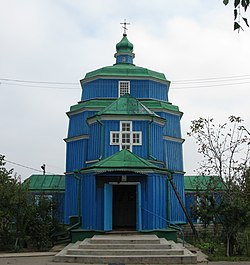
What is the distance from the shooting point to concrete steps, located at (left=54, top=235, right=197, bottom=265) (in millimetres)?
12727

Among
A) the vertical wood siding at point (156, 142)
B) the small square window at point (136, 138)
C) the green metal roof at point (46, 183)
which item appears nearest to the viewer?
the small square window at point (136, 138)

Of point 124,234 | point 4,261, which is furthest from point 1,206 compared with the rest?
point 124,234

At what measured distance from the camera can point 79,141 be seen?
24125mm

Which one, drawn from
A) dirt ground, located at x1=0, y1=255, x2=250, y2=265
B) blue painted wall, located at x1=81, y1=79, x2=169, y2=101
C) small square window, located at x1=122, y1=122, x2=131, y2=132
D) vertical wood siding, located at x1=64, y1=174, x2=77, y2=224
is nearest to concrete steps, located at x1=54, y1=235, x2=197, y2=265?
dirt ground, located at x1=0, y1=255, x2=250, y2=265

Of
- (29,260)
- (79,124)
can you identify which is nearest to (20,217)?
(29,260)

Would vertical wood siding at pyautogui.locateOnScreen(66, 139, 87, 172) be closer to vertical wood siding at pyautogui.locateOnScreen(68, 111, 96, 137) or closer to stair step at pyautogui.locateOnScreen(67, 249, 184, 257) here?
vertical wood siding at pyautogui.locateOnScreen(68, 111, 96, 137)

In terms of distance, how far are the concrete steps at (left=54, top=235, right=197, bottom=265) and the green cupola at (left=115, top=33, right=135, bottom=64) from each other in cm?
1617

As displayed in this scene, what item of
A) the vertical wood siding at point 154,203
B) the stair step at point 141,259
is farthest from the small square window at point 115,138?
the stair step at point 141,259

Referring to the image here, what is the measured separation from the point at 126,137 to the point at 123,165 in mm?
2830

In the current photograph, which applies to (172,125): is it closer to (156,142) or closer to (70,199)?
(156,142)

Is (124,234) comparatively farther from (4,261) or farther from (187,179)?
(187,179)

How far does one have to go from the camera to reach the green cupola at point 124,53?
2855 centimetres

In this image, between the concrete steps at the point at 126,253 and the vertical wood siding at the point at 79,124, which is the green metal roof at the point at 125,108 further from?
the concrete steps at the point at 126,253

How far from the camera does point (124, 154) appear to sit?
1773 centimetres
